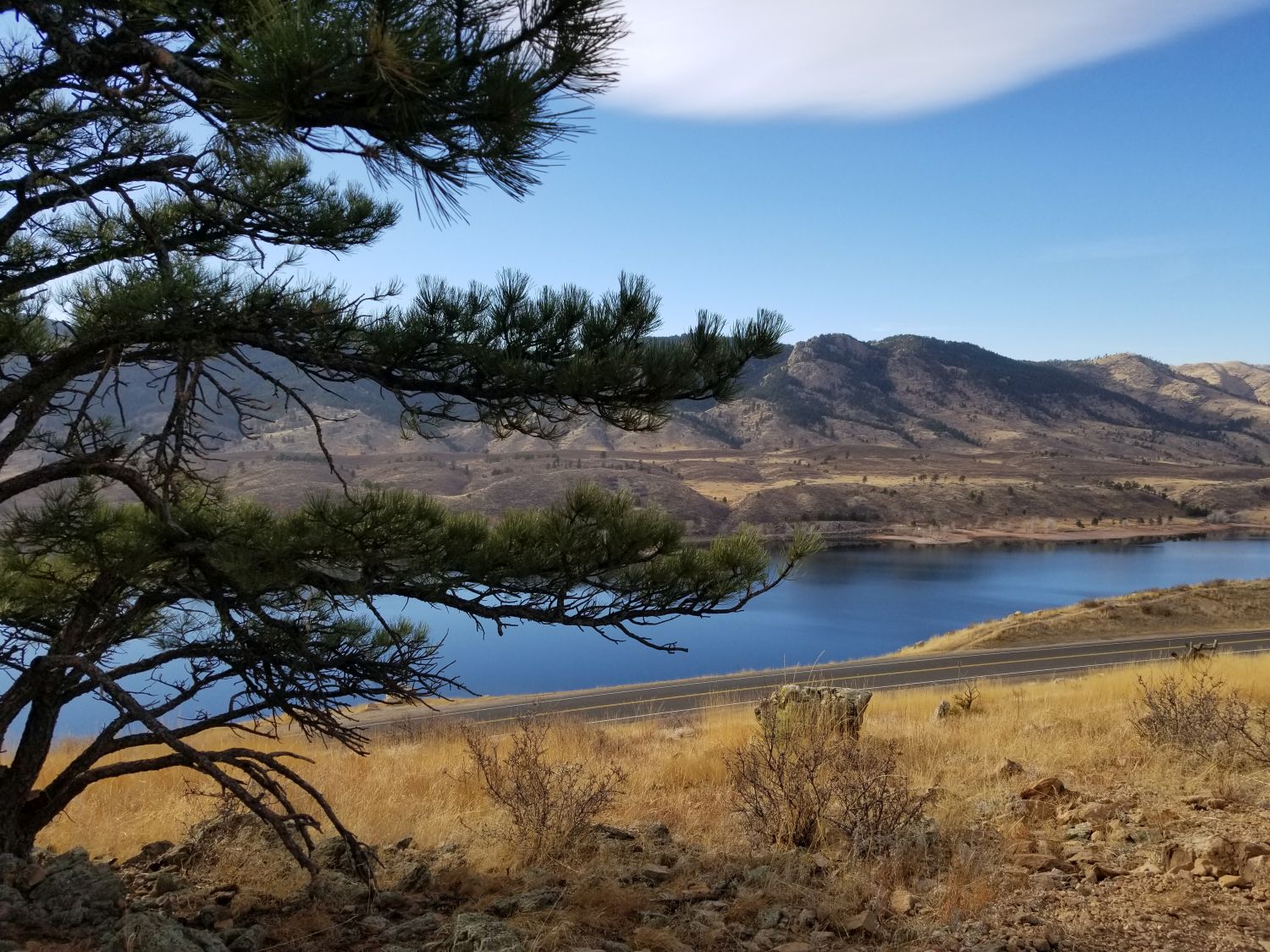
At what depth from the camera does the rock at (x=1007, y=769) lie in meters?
6.67

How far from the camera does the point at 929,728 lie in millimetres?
10016

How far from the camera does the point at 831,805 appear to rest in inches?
231

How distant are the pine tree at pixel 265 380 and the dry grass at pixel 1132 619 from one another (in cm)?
2398

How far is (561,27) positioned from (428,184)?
730 millimetres

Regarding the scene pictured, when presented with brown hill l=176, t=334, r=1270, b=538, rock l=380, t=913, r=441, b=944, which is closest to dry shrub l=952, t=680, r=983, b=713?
brown hill l=176, t=334, r=1270, b=538

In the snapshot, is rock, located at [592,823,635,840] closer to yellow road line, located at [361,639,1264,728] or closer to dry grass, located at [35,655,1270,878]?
dry grass, located at [35,655,1270,878]

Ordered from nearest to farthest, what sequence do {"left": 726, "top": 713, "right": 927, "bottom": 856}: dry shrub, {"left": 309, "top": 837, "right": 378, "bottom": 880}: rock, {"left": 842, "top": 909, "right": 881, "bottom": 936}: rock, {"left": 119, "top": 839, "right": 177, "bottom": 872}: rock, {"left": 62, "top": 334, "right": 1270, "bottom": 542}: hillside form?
{"left": 842, "top": 909, "right": 881, "bottom": 936}: rock < {"left": 309, "top": 837, "right": 378, "bottom": 880}: rock < {"left": 726, "top": 713, "right": 927, "bottom": 856}: dry shrub < {"left": 119, "top": 839, "right": 177, "bottom": 872}: rock < {"left": 62, "top": 334, "right": 1270, "bottom": 542}: hillside

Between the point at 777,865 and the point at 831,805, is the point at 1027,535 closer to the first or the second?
the point at 831,805

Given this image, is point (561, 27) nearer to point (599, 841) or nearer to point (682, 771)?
point (599, 841)

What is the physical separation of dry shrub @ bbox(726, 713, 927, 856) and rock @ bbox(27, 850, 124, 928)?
3.27 m

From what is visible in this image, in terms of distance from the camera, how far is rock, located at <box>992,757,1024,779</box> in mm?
6674

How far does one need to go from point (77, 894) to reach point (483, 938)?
6.40ft

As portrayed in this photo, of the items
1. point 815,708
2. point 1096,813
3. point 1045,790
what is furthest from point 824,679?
point 1096,813

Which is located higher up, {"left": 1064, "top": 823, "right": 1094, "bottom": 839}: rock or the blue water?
{"left": 1064, "top": 823, "right": 1094, "bottom": 839}: rock
